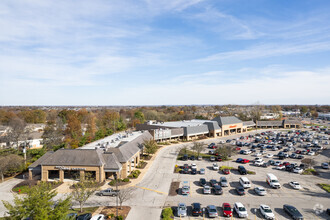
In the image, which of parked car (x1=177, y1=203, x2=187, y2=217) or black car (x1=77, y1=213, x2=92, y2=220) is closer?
black car (x1=77, y1=213, x2=92, y2=220)

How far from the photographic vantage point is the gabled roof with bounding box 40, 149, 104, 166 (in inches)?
1579

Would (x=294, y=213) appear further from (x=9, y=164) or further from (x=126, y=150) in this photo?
(x=9, y=164)

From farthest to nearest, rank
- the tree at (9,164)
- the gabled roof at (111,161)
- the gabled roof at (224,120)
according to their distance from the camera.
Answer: the gabled roof at (224,120), the tree at (9,164), the gabled roof at (111,161)

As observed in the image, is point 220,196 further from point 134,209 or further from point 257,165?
point 257,165

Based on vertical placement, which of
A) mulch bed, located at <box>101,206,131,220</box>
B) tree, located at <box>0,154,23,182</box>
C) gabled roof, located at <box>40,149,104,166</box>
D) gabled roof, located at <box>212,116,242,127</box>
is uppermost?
gabled roof, located at <box>212,116,242,127</box>

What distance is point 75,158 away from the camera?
135 ft

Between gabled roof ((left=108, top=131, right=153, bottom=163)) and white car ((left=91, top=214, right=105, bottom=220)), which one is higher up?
gabled roof ((left=108, top=131, right=153, bottom=163))

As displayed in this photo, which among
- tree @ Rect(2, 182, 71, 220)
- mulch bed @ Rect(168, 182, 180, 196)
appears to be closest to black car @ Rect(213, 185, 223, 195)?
mulch bed @ Rect(168, 182, 180, 196)

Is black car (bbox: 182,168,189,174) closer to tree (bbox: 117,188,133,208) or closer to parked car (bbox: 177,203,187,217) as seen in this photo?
tree (bbox: 117,188,133,208)

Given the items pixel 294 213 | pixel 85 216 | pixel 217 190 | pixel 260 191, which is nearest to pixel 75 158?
pixel 85 216


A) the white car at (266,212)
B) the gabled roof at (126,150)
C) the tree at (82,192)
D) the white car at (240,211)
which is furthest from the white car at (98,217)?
the white car at (266,212)

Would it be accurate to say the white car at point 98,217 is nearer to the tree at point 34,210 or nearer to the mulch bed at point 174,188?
the tree at point 34,210

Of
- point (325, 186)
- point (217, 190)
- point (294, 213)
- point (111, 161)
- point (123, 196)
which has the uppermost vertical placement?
point (111, 161)

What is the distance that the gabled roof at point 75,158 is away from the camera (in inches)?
1579
